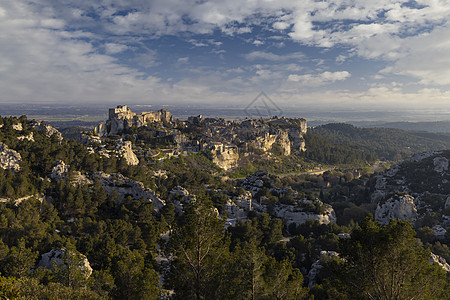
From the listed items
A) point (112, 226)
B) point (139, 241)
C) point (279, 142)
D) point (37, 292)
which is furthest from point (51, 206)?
point (279, 142)

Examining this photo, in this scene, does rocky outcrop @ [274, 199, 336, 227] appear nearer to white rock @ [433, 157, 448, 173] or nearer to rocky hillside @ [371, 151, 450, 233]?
rocky hillside @ [371, 151, 450, 233]

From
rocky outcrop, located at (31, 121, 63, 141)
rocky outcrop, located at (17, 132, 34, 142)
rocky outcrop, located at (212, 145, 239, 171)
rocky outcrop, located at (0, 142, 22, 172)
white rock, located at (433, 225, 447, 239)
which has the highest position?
rocky outcrop, located at (31, 121, 63, 141)

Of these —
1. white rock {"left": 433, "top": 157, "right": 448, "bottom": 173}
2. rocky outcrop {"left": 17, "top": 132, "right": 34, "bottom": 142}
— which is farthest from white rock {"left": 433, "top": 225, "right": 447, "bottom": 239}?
rocky outcrop {"left": 17, "top": 132, "right": 34, "bottom": 142}

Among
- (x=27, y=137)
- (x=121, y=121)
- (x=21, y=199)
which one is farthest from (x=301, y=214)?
(x=121, y=121)

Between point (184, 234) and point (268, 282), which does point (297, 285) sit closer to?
point (268, 282)

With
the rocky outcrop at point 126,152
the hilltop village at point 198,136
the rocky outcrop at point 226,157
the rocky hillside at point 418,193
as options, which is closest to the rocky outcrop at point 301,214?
the rocky hillside at point 418,193
